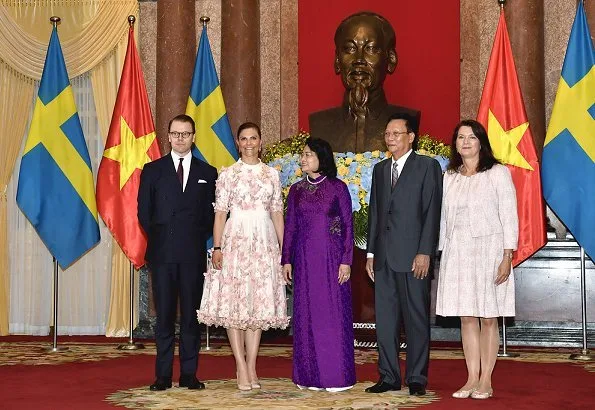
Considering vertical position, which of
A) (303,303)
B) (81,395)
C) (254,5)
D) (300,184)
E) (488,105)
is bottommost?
(81,395)

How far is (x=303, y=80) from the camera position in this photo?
10.7 metres

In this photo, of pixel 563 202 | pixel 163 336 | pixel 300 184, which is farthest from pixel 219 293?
pixel 563 202

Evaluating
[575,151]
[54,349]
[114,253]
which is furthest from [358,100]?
[54,349]

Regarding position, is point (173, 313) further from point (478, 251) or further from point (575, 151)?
point (575, 151)

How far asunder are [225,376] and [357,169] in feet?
6.87

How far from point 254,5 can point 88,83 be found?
1.97m

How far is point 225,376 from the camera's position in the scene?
6.93m

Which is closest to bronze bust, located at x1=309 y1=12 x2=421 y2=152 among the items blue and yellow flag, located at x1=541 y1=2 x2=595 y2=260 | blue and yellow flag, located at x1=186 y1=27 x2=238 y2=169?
blue and yellow flag, located at x1=186 y1=27 x2=238 y2=169

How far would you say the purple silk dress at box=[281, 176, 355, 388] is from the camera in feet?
19.9

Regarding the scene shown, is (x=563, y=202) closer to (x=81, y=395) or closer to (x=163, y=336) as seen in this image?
(x=163, y=336)

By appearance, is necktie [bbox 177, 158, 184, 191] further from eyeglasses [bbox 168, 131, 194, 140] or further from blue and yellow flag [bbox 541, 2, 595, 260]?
blue and yellow flag [bbox 541, 2, 595, 260]

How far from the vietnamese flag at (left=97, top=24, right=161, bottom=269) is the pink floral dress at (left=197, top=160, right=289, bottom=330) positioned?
2.93m

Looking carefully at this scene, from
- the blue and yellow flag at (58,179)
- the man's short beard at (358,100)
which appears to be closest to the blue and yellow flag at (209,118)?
the blue and yellow flag at (58,179)

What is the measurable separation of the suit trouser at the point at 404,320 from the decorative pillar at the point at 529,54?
13.1ft
